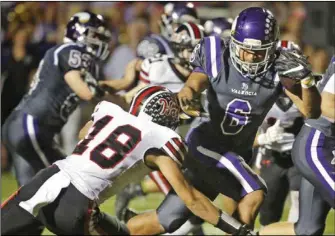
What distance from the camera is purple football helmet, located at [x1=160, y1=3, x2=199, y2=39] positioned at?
6.91 meters

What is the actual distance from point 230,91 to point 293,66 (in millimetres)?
591

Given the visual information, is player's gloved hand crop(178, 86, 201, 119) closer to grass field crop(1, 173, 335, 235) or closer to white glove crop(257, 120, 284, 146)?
white glove crop(257, 120, 284, 146)

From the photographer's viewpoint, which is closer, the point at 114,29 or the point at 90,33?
the point at 90,33

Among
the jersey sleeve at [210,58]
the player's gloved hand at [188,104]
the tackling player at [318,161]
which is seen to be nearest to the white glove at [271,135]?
the tackling player at [318,161]

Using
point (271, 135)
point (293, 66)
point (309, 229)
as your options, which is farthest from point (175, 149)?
point (271, 135)

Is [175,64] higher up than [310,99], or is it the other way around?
[310,99]

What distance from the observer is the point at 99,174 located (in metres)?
4.34

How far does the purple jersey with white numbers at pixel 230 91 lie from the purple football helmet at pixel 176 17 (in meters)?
1.82

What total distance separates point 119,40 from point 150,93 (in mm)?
5813

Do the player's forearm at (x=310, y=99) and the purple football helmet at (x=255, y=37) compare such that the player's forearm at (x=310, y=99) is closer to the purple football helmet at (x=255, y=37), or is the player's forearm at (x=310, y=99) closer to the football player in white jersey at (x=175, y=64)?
the purple football helmet at (x=255, y=37)

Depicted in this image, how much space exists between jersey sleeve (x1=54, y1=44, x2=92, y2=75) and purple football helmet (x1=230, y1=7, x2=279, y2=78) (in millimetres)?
1319

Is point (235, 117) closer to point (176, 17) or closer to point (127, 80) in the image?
point (127, 80)

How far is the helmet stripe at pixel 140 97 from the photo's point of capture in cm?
448

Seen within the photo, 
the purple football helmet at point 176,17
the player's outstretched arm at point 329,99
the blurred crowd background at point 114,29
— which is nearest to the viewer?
the player's outstretched arm at point 329,99
